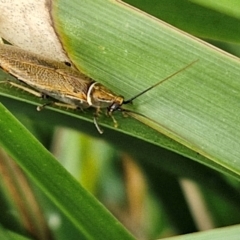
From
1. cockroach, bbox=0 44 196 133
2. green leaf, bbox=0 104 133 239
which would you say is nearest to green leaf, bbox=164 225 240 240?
green leaf, bbox=0 104 133 239

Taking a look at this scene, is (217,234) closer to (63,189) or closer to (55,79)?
(63,189)

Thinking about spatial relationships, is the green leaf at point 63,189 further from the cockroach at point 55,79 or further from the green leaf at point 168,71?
the cockroach at point 55,79

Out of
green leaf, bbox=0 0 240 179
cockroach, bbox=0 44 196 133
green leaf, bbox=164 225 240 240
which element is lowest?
green leaf, bbox=164 225 240 240

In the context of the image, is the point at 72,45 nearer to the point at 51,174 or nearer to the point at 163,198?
the point at 51,174

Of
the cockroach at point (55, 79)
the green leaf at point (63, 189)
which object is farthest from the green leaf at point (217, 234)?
the cockroach at point (55, 79)

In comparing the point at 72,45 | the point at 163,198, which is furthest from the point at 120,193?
the point at 72,45

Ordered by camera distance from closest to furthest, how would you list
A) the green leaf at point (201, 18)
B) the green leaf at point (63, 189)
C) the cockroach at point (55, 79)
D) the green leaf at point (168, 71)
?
the green leaf at point (63, 189)
the green leaf at point (168, 71)
the green leaf at point (201, 18)
the cockroach at point (55, 79)

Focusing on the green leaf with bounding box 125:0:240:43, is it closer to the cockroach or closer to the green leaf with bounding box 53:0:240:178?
the green leaf with bounding box 53:0:240:178

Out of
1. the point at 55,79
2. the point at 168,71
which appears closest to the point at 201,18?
the point at 168,71
